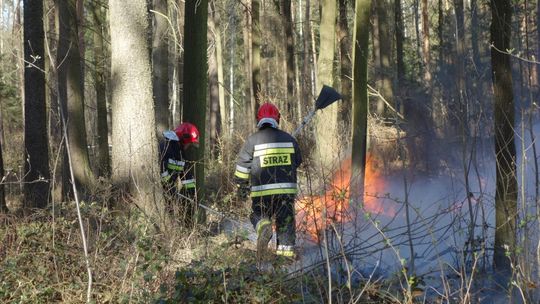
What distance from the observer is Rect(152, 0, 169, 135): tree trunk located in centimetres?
1550

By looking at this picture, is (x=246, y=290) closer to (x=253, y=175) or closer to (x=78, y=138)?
(x=253, y=175)

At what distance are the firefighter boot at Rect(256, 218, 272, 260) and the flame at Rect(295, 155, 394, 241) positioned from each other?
0.30 metres

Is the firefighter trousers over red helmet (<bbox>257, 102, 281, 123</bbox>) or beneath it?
beneath

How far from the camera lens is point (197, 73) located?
34.0 ft

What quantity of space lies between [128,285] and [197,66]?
4737 millimetres

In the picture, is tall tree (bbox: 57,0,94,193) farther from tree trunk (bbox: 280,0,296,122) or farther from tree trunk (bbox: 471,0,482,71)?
tree trunk (bbox: 471,0,482,71)

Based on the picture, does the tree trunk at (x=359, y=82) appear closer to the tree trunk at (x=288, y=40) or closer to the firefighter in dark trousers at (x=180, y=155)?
the firefighter in dark trousers at (x=180, y=155)

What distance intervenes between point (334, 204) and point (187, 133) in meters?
4.16

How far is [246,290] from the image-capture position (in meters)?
5.98

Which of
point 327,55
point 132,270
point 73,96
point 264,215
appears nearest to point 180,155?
point 264,215

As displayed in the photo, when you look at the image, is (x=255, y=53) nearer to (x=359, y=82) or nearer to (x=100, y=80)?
(x=100, y=80)

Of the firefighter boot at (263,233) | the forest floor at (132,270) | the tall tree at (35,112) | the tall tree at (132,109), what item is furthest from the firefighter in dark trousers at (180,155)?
the tall tree at (35,112)

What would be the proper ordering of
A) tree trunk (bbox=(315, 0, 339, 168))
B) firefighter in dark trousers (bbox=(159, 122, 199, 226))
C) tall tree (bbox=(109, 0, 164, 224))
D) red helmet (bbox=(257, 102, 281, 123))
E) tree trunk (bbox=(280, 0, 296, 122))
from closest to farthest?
red helmet (bbox=(257, 102, 281, 123)) < tall tree (bbox=(109, 0, 164, 224)) < firefighter in dark trousers (bbox=(159, 122, 199, 226)) < tree trunk (bbox=(315, 0, 339, 168)) < tree trunk (bbox=(280, 0, 296, 122))

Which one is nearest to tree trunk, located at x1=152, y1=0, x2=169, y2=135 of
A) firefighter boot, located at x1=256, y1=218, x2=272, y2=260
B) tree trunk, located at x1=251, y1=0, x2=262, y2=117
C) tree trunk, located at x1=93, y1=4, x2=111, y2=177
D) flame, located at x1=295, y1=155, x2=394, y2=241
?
tree trunk, located at x1=93, y1=4, x2=111, y2=177
